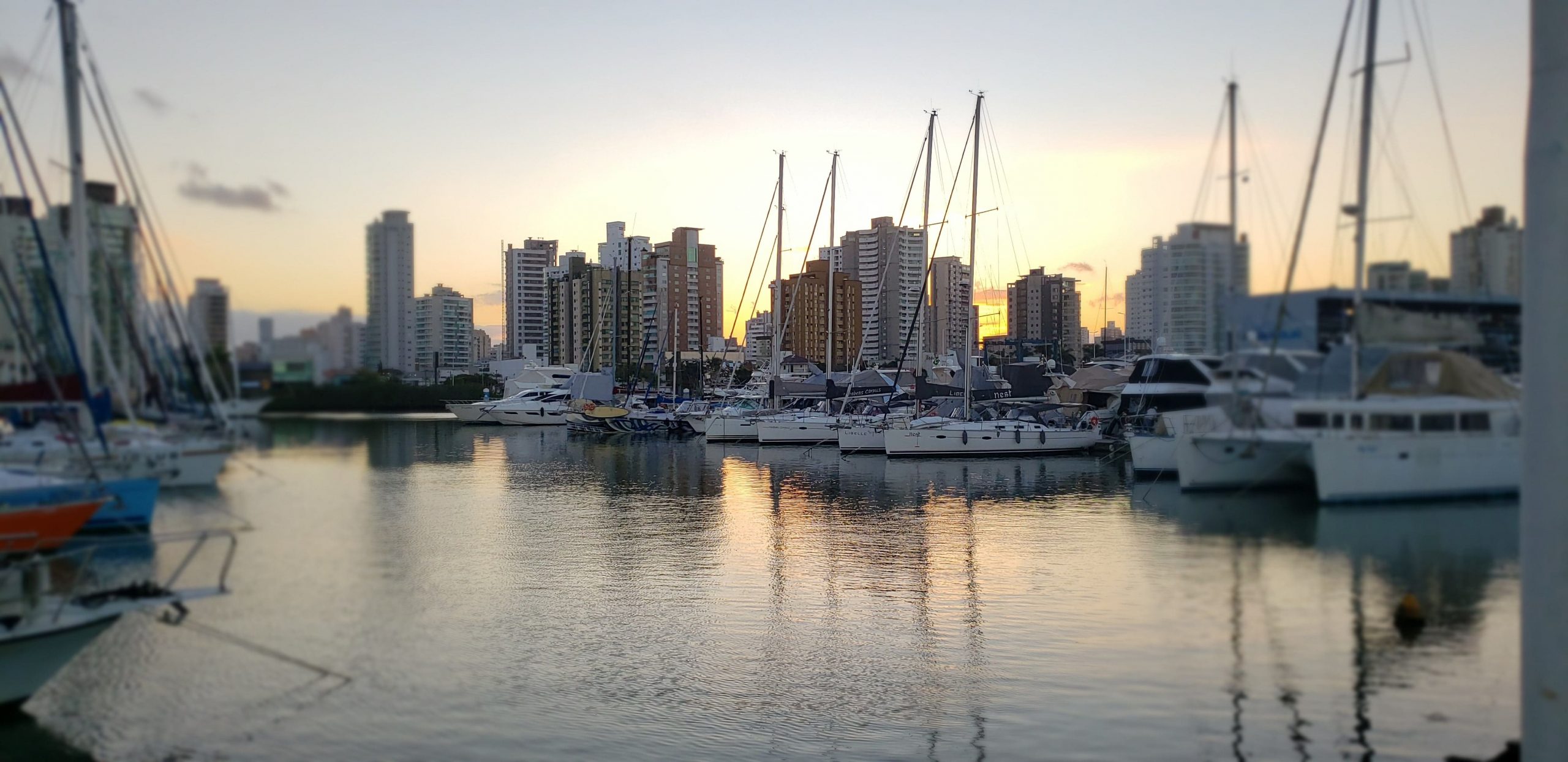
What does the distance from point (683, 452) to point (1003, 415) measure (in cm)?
715

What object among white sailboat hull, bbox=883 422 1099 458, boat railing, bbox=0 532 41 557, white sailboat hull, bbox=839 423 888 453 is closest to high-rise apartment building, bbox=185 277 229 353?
boat railing, bbox=0 532 41 557

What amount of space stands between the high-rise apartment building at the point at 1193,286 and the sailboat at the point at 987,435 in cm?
1455

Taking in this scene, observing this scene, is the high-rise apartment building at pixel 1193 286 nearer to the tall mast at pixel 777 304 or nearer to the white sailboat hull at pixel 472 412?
the white sailboat hull at pixel 472 412

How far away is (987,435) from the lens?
19812 mm

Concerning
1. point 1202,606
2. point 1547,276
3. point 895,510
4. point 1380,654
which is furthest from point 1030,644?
point 895,510

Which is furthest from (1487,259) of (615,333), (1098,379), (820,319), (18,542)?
(820,319)

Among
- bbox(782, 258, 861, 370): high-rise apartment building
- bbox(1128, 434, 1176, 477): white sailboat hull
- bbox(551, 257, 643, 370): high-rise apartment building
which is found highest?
bbox(782, 258, 861, 370): high-rise apartment building

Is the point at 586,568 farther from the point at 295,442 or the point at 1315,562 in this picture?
the point at 1315,562

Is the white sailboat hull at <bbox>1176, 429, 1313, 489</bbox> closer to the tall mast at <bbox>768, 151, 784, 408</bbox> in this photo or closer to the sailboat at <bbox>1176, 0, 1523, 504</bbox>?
the sailboat at <bbox>1176, 0, 1523, 504</bbox>

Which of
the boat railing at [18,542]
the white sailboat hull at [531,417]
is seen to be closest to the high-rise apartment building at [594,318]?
the white sailboat hull at [531,417]

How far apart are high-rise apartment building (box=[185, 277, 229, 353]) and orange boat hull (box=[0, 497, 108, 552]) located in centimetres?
66

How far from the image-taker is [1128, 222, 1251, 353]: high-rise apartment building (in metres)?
3.75

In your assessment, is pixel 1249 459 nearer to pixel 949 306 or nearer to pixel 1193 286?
pixel 1193 286

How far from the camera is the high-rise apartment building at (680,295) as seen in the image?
29.0m
